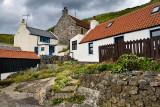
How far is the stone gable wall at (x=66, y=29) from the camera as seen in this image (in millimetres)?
23438

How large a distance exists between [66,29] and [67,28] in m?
0.45

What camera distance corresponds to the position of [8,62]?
13133mm

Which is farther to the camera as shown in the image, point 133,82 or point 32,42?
point 32,42

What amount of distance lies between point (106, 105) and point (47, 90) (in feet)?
11.2

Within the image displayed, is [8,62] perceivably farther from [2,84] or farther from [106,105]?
[106,105]

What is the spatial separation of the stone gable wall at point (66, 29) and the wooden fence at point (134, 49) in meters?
16.4

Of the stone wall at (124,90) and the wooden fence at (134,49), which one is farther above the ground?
the wooden fence at (134,49)

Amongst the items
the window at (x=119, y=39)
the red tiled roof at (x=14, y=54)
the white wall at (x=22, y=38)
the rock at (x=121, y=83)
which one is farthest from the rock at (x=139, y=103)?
the white wall at (x=22, y=38)

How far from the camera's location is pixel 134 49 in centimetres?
622

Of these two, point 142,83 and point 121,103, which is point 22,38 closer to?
point 121,103

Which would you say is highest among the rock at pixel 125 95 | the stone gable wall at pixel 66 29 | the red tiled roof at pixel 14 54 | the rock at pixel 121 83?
the stone gable wall at pixel 66 29

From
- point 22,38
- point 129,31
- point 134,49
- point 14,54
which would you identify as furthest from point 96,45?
point 22,38

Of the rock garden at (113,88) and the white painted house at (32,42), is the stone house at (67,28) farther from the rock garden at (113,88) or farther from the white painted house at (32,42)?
the rock garden at (113,88)

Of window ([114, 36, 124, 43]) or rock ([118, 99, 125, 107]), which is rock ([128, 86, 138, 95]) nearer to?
rock ([118, 99, 125, 107])
